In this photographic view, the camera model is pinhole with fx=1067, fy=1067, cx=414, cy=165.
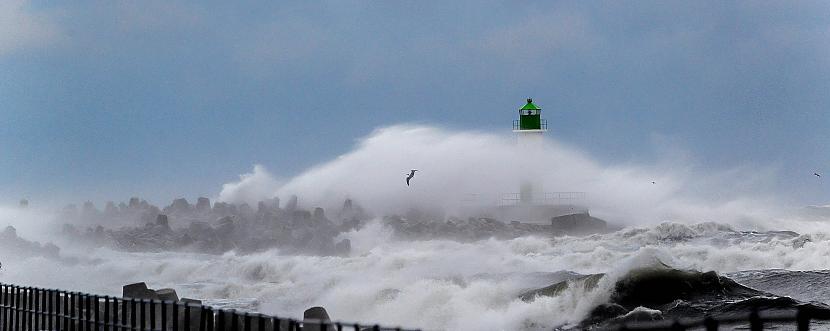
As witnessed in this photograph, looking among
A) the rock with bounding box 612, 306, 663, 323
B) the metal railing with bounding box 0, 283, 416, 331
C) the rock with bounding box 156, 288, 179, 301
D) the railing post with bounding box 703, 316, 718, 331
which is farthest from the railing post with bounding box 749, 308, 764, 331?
the rock with bounding box 612, 306, 663, 323

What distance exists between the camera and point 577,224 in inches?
3403

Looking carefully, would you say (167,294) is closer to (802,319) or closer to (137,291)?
(137,291)

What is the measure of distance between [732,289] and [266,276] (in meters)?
27.8

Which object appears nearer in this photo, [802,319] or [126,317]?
[802,319]

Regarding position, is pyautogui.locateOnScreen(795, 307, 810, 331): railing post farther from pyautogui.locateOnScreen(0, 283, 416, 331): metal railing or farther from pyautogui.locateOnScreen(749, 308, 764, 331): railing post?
pyautogui.locateOnScreen(0, 283, 416, 331): metal railing

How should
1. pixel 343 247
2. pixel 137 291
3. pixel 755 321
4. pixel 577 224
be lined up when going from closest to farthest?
1. pixel 755 321
2. pixel 137 291
3. pixel 343 247
4. pixel 577 224

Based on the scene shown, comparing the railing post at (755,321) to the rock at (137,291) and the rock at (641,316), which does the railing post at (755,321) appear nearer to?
the rock at (137,291)

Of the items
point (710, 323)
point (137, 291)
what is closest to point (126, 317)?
point (137, 291)

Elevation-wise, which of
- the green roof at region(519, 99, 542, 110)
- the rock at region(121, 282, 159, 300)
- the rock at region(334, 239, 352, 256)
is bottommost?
the rock at region(121, 282, 159, 300)

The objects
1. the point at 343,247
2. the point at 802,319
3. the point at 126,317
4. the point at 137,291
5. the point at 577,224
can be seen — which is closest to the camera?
the point at 802,319

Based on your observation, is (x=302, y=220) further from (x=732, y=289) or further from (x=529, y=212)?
(x=732, y=289)

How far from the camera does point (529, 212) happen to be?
3386 inches

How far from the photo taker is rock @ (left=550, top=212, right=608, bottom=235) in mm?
83125

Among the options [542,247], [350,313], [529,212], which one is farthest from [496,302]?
[529,212]
